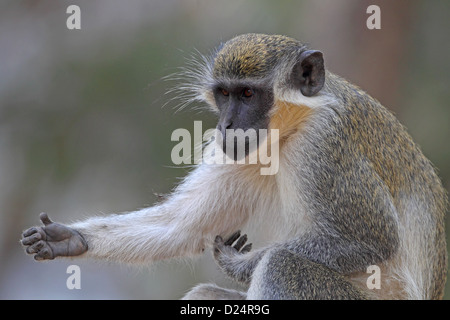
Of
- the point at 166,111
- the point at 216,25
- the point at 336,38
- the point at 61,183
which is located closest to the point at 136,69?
the point at 166,111

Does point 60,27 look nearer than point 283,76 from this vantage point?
No

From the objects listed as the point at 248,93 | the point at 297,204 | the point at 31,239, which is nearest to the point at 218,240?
the point at 297,204

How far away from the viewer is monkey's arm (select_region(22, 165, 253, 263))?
7.34 m

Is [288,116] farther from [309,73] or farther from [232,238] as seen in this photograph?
[232,238]

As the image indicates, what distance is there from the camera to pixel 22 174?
50.3 ft

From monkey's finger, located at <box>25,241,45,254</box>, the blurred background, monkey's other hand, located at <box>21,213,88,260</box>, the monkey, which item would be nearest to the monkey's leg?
the monkey

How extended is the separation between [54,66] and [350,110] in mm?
10313

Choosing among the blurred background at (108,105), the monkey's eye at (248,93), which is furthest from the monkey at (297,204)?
the blurred background at (108,105)

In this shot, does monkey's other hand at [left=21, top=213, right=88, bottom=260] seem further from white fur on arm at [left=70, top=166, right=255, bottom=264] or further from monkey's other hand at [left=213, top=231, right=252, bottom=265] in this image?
monkey's other hand at [left=213, top=231, right=252, bottom=265]

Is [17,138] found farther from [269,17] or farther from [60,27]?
[269,17]

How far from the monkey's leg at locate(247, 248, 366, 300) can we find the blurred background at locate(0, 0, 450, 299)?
8.22 m

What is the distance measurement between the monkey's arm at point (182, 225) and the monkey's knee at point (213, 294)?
23.5 inches

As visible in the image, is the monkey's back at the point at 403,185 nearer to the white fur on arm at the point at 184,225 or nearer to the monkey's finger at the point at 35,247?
the white fur on arm at the point at 184,225

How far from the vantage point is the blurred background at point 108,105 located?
14.7 metres
